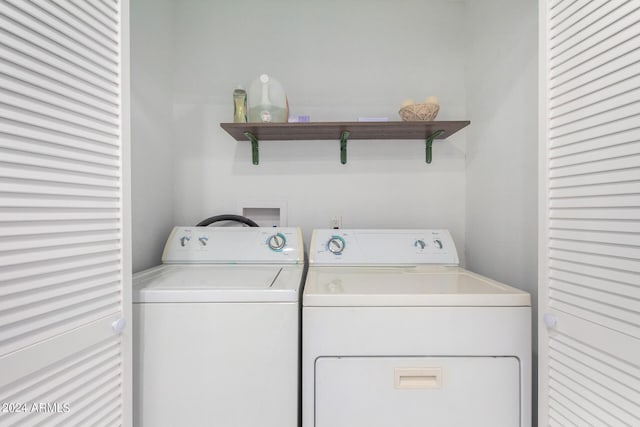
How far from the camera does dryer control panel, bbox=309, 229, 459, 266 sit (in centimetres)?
154

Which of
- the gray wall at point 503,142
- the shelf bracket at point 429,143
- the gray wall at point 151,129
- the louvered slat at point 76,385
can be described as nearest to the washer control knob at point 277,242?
the gray wall at point 151,129

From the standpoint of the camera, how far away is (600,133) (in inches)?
29.1

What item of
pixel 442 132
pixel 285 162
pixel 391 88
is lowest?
pixel 285 162

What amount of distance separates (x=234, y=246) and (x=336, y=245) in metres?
0.56

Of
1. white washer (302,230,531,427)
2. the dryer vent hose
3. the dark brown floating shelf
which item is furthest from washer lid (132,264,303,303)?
the dark brown floating shelf

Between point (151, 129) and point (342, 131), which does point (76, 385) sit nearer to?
point (151, 129)

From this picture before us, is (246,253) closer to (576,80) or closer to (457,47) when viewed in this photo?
(576,80)

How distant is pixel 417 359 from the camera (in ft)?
3.27

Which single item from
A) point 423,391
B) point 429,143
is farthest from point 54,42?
point 429,143

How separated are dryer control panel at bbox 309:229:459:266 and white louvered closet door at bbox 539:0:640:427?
663mm

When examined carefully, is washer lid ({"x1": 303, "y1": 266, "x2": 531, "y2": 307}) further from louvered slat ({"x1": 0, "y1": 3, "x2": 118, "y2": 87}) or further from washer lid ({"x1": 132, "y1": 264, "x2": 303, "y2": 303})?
louvered slat ({"x1": 0, "y1": 3, "x2": 118, "y2": 87})

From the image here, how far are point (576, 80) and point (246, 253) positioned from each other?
4.77 ft

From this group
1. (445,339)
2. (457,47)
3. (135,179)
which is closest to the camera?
(445,339)

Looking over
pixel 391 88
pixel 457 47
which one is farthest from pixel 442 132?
pixel 457 47
